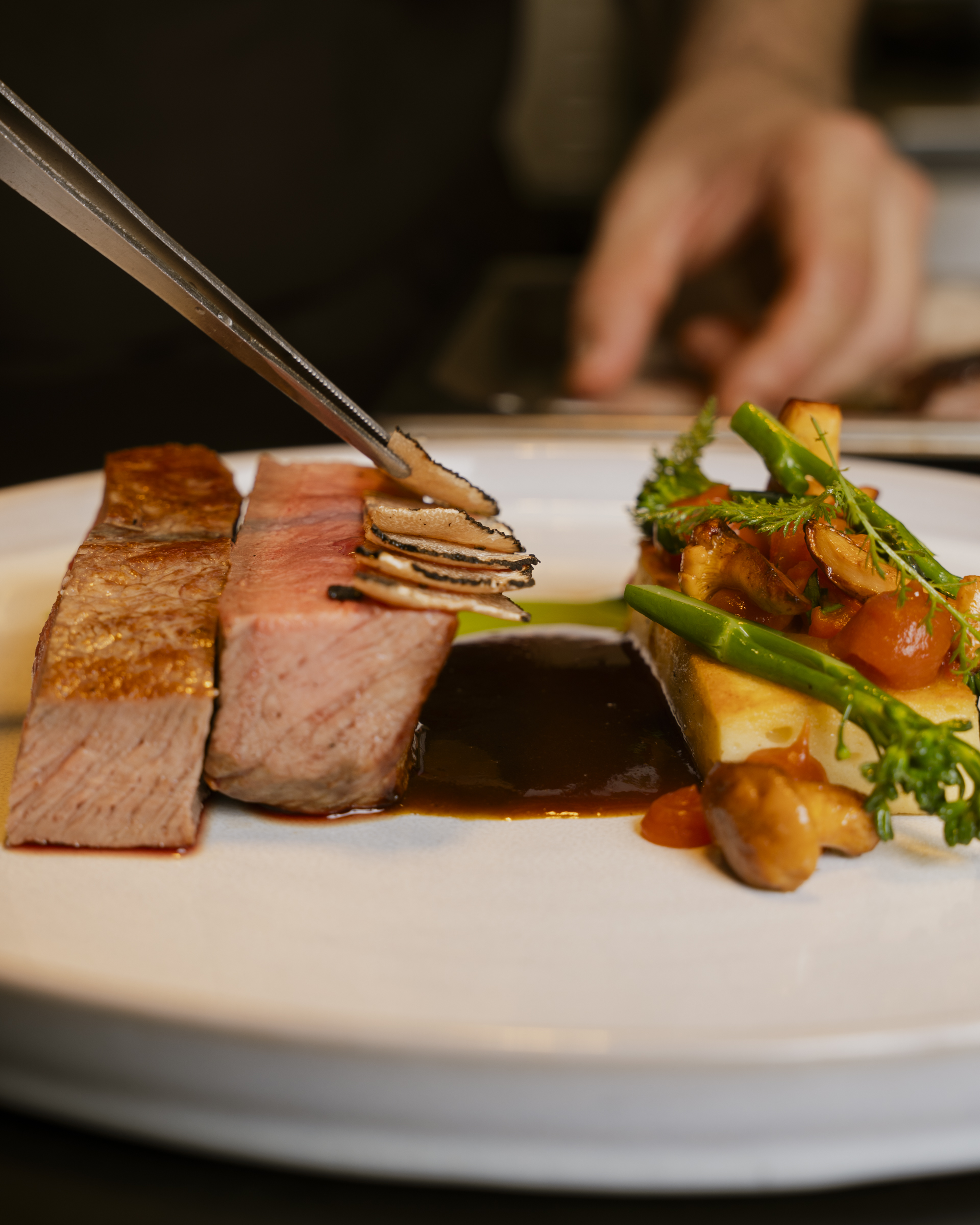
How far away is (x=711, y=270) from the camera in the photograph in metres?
5.98

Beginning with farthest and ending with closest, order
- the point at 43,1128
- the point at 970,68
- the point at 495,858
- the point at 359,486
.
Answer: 1. the point at 970,68
2. the point at 359,486
3. the point at 495,858
4. the point at 43,1128

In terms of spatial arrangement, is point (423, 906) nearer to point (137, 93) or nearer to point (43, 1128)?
point (43, 1128)

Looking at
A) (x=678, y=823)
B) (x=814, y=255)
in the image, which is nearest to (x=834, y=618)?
(x=678, y=823)

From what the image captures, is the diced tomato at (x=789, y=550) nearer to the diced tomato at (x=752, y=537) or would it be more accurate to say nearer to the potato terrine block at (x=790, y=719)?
the diced tomato at (x=752, y=537)

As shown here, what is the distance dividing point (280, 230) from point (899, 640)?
150 inches

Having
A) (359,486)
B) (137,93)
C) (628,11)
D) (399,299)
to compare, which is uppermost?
(628,11)

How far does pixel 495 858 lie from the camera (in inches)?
77.3

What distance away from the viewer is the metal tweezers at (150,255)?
6.21ft

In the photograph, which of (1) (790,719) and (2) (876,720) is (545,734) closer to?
(1) (790,719)

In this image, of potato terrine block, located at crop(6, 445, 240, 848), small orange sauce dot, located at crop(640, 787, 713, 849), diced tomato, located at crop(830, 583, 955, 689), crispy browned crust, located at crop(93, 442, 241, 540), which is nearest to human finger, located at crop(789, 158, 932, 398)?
diced tomato, located at crop(830, 583, 955, 689)

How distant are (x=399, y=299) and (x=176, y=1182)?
5.40 metres

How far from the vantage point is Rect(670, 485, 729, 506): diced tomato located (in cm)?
269

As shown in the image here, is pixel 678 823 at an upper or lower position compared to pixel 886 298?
lower

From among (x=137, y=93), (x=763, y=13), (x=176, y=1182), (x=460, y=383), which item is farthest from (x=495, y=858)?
(x=763, y=13)
